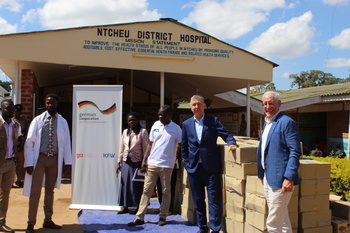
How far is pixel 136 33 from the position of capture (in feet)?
26.6

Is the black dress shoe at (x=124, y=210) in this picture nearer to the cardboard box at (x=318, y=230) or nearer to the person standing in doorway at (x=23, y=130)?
the cardboard box at (x=318, y=230)

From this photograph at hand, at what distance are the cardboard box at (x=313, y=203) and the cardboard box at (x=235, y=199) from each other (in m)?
0.72

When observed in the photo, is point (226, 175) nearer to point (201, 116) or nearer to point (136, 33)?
point (201, 116)

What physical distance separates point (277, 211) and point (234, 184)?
0.89 metres

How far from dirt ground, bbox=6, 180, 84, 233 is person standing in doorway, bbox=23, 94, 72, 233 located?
223mm

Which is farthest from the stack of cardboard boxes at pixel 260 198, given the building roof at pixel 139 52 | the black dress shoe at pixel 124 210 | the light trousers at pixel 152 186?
the building roof at pixel 139 52

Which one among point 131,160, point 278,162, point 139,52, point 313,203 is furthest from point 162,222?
point 139,52

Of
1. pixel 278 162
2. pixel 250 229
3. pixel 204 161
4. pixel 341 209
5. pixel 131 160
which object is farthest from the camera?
pixel 131 160

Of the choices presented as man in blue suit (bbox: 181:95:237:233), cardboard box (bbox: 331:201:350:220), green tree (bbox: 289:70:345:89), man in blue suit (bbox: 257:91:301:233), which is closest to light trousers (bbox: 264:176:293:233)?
man in blue suit (bbox: 257:91:301:233)

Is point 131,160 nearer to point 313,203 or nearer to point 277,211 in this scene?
point 277,211

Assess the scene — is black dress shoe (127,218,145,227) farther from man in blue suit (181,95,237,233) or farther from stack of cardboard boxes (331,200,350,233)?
stack of cardboard boxes (331,200,350,233)

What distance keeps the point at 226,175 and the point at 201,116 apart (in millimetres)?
896

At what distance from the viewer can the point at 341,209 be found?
464 cm

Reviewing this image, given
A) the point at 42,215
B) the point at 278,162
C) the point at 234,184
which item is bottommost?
the point at 42,215
